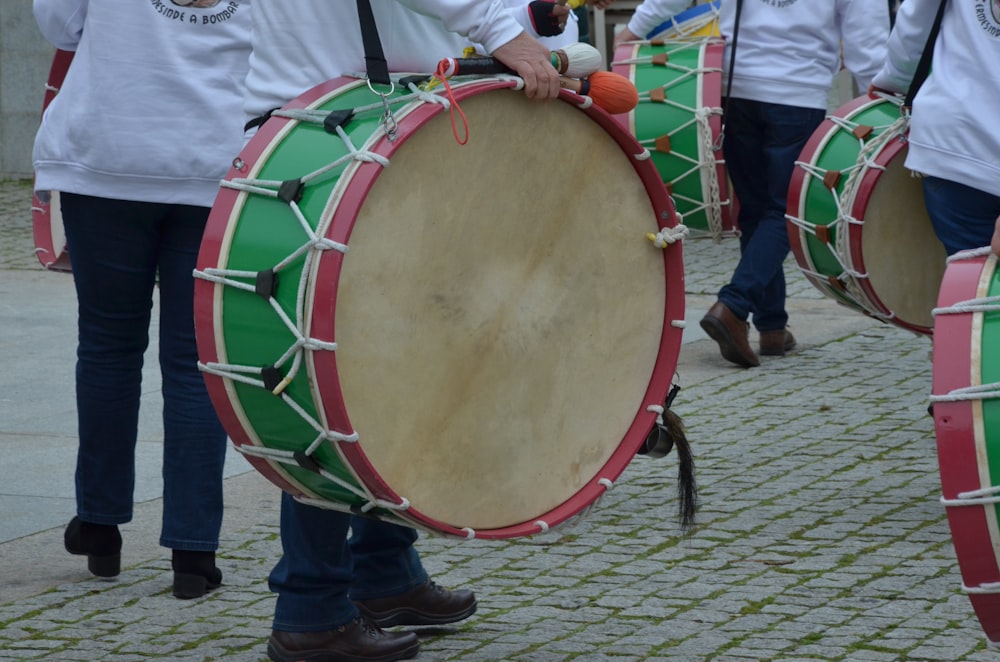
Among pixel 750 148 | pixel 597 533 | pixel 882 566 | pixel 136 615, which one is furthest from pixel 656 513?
pixel 750 148

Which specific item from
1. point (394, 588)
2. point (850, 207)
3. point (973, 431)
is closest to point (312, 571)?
point (394, 588)

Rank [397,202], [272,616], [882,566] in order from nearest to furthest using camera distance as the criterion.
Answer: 1. [397,202]
2. [272,616]
3. [882,566]

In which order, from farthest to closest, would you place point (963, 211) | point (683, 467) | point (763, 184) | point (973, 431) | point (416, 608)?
point (763, 184) → point (963, 211) → point (416, 608) → point (683, 467) → point (973, 431)

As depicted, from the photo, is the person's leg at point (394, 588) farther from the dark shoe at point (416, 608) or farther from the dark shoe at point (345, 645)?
the dark shoe at point (345, 645)

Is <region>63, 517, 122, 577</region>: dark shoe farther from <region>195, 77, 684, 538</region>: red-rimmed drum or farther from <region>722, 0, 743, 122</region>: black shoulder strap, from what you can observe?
<region>722, 0, 743, 122</region>: black shoulder strap

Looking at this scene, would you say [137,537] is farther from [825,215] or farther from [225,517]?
[825,215]

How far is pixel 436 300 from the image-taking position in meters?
3.16

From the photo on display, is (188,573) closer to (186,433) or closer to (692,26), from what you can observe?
(186,433)

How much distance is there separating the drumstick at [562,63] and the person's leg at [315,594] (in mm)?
940

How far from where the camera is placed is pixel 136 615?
391cm

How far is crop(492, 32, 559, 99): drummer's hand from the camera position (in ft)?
10.3

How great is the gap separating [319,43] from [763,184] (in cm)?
421

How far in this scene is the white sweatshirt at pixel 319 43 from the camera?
330 cm

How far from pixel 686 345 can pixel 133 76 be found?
4.02 m
